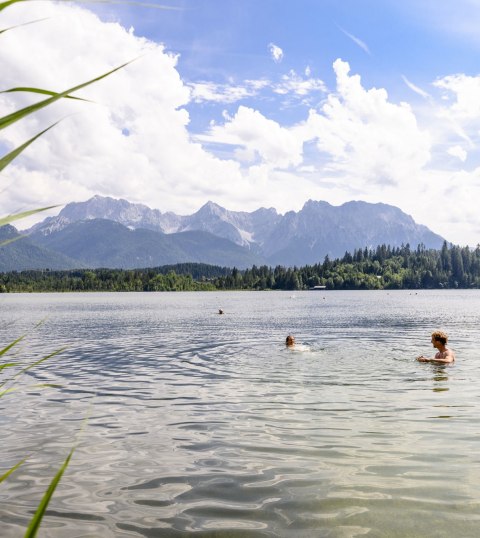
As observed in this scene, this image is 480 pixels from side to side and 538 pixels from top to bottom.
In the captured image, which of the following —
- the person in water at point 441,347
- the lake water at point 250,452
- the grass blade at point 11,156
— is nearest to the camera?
the grass blade at point 11,156

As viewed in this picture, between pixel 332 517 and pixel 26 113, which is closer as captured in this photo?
pixel 26 113

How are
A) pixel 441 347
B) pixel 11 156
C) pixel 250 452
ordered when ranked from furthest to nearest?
pixel 441 347 < pixel 250 452 < pixel 11 156

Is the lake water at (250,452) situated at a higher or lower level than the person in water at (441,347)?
lower

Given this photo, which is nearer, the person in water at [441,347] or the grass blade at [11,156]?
the grass blade at [11,156]

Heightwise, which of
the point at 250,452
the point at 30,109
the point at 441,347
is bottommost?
the point at 250,452

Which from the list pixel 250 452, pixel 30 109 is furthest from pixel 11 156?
pixel 250 452

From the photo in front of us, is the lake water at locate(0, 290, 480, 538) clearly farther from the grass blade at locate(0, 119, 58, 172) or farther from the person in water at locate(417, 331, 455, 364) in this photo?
the grass blade at locate(0, 119, 58, 172)

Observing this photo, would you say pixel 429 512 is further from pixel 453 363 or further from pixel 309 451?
pixel 453 363

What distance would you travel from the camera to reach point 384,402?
18438mm

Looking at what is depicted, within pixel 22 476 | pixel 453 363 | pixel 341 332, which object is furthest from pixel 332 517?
pixel 341 332

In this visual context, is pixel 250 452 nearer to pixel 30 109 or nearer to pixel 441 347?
pixel 30 109

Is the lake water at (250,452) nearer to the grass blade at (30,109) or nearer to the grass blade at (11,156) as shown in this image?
the grass blade at (11,156)

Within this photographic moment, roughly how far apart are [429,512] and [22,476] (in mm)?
8047

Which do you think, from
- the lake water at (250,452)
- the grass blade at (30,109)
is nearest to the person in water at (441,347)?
the lake water at (250,452)
